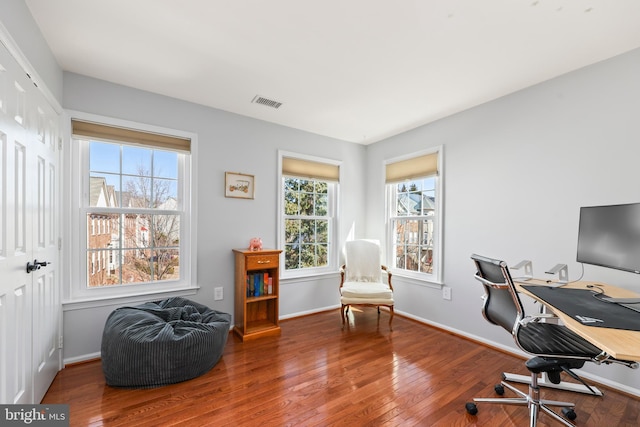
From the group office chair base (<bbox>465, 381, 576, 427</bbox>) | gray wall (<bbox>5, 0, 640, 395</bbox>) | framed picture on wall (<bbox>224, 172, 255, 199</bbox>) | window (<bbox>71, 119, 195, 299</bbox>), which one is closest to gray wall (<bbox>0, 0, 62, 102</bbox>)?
gray wall (<bbox>5, 0, 640, 395</bbox>)

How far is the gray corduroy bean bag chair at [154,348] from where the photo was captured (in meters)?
2.06

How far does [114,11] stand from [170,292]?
2.37 meters

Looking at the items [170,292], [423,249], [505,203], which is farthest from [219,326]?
[505,203]

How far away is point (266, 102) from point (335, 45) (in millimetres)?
1169

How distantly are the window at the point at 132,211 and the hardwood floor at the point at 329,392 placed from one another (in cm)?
79

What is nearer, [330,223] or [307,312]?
[307,312]

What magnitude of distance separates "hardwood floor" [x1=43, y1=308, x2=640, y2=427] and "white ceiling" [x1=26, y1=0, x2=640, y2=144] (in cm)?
248

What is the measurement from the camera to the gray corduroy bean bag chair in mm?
2061

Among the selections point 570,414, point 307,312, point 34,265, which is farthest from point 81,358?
point 570,414

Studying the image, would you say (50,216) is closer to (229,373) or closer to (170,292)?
(170,292)

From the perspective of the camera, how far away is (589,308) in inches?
59.9

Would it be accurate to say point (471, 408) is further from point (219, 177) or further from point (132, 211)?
point (132, 211)

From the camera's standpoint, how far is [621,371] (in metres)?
2.08

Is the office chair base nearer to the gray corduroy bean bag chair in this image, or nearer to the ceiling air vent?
the gray corduroy bean bag chair
